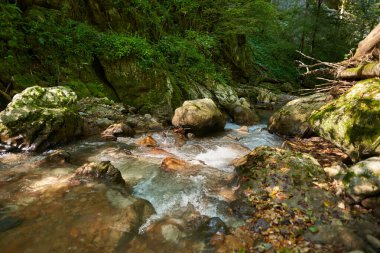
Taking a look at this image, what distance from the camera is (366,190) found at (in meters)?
3.62

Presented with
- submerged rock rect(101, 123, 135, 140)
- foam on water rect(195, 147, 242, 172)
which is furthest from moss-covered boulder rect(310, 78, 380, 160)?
submerged rock rect(101, 123, 135, 140)

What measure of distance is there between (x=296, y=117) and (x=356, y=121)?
13.2ft

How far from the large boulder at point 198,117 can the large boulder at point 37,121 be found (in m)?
2.91

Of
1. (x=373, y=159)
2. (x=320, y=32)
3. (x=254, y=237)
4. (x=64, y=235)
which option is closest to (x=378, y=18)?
(x=320, y=32)

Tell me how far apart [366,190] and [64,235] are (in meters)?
3.80

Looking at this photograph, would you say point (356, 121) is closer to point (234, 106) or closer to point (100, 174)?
point (100, 174)

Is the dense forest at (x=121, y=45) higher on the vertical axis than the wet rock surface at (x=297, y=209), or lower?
higher

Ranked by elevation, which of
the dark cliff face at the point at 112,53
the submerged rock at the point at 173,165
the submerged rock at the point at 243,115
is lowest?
the submerged rock at the point at 243,115

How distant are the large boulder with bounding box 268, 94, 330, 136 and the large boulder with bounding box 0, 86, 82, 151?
5985 millimetres

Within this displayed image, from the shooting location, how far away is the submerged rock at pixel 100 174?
4680mm

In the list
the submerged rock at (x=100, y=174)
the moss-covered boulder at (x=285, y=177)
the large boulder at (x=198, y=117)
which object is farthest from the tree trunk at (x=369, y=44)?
the submerged rock at (x=100, y=174)

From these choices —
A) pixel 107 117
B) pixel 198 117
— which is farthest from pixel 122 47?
pixel 198 117

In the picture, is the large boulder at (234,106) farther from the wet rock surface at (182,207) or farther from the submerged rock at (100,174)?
the submerged rock at (100,174)

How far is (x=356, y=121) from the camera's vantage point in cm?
466
